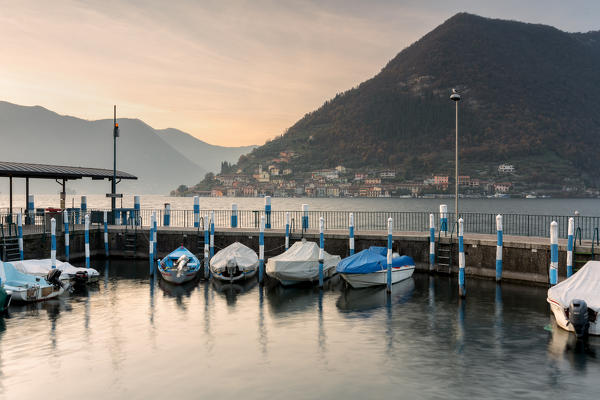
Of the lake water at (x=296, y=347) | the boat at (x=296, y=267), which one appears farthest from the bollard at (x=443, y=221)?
the boat at (x=296, y=267)

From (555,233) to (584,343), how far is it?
592cm

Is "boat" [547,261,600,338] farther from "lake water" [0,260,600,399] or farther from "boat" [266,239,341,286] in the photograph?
"boat" [266,239,341,286]

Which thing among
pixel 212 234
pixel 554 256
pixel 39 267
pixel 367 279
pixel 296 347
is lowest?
pixel 296 347

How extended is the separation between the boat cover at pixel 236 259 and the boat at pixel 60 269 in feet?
22.8

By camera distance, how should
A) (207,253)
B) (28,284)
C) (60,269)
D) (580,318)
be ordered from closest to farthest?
(580,318)
(28,284)
(60,269)
(207,253)

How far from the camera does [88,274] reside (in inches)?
1077

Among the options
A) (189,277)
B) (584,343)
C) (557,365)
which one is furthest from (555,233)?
(189,277)

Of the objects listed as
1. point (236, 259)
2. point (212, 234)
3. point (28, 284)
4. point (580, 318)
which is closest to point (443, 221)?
point (236, 259)

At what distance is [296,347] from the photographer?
17109 mm

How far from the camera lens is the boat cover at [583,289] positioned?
1767cm

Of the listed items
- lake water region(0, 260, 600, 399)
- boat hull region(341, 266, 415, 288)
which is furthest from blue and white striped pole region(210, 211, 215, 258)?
boat hull region(341, 266, 415, 288)

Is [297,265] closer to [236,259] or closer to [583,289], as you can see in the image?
[236,259]

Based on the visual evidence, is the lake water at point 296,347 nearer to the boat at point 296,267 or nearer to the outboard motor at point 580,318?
the outboard motor at point 580,318

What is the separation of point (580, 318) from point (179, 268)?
20.3m
